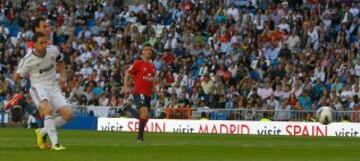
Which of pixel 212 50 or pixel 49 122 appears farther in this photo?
pixel 212 50

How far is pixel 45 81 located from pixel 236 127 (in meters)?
16.7

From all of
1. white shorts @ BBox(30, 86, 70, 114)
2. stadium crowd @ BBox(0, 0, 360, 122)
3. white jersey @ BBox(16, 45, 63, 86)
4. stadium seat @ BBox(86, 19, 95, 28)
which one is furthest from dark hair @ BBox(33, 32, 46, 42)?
stadium seat @ BBox(86, 19, 95, 28)

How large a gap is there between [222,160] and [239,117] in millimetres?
20114

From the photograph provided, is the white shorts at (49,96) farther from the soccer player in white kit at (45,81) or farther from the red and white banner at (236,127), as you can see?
the red and white banner at (236,127)

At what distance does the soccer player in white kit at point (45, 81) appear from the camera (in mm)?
19609

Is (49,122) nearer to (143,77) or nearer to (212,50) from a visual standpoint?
(143,77)

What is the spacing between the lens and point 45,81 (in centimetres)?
1992

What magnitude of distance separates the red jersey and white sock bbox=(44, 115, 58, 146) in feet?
19.4

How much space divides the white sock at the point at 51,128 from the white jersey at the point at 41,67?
2.36 ft

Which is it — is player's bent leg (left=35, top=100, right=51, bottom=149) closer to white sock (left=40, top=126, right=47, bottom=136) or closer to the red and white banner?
white sock (left=40, top=126, right=47, bottom=136)

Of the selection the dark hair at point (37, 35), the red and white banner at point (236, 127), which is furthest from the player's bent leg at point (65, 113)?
the red and white banner at point (236, 127)

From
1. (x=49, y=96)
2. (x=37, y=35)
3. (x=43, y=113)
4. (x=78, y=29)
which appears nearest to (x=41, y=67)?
(x=49, y=96)

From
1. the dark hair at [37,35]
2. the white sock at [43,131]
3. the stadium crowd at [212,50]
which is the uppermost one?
the stadium crowd at [212,50]

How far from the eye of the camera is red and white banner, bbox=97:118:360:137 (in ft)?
113
